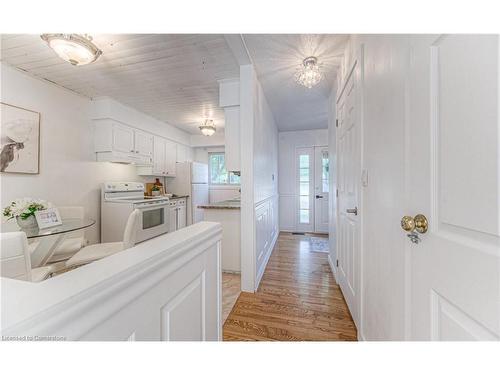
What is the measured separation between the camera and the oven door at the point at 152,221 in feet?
11.1

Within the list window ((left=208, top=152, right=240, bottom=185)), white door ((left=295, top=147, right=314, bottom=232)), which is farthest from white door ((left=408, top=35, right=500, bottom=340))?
window ((left=208, top=152, right=240, bottom=185))

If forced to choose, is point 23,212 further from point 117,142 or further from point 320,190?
point 320,190

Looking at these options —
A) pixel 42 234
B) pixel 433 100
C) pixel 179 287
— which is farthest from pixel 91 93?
pixel 433 100

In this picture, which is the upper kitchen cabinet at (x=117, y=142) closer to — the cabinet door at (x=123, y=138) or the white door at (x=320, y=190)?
the cabinet door at (x=123, y=138)

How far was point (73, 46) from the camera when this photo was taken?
1.63 m

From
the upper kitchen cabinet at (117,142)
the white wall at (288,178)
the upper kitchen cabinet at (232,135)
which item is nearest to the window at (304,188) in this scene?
the white wall at (288,178)

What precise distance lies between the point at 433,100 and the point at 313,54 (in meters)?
1.66

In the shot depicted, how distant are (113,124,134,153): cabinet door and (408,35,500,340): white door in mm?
3737

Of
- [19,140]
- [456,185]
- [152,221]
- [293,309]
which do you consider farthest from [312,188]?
[19,140]

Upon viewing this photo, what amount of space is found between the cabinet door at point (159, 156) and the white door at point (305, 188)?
3056 millimetres

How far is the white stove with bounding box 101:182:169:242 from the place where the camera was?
3225 millimetres

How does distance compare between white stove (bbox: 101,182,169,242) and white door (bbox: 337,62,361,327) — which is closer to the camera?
white door (bbox: 337,62,361,327)

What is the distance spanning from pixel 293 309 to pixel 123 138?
3.53 meters

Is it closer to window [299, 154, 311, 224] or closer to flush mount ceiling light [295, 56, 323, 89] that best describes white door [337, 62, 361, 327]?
flush mount ceiling light [295, 56, 323, 89]
